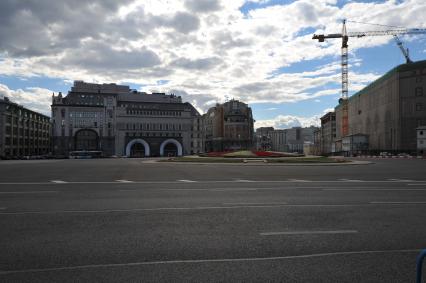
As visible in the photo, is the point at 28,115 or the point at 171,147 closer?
the point at 28,115

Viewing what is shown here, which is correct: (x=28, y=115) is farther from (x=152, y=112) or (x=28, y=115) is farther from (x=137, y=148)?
(x=152, y=112)

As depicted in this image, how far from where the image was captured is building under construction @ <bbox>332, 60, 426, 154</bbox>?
4141 inches

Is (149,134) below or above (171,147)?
above

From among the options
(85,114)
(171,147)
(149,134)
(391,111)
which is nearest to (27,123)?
(85,114)

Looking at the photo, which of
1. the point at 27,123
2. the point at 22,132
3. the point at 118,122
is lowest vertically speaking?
the point at 22,132

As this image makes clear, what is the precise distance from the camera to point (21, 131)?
125 m

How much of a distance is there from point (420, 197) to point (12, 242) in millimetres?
15666

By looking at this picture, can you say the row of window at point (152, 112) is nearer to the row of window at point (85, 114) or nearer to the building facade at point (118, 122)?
the building facade at point (118, 122)

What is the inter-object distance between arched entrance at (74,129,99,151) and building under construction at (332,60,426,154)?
9091 centimetres

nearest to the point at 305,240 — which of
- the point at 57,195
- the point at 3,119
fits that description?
the point at 57,195

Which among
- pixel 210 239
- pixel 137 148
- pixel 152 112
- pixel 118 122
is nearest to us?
pixel 210 239

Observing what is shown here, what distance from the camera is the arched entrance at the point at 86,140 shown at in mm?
131875

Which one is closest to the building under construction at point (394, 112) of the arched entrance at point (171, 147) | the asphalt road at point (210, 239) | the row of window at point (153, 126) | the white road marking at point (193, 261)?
the arched entrance at point (171, 147)

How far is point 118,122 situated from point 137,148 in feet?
42.2
